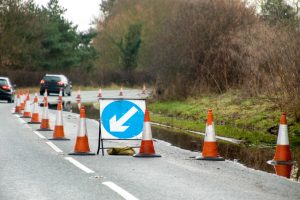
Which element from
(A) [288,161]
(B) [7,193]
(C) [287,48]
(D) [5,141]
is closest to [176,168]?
(A) [288,161]

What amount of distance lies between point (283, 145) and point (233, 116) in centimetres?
1050

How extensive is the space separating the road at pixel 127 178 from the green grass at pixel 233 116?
418 cm

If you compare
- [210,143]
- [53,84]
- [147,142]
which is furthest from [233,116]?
[53,84]

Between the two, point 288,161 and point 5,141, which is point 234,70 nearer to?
point 5,141

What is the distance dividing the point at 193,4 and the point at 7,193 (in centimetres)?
2486

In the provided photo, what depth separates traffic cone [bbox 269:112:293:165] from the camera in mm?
13086

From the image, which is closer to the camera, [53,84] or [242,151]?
[242,151]

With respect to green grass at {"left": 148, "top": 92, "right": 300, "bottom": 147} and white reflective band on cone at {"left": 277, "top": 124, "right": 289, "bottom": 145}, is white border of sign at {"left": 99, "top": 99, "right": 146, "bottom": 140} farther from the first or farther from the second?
green grass at {"left": 148, "top": 92, "right": 300, "bottom": 147}

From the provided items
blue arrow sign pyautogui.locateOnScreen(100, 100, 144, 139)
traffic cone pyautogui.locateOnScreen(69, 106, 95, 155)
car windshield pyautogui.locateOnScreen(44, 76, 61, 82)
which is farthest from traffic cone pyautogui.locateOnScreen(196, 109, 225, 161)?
car windshield pyautogui.locateOnScreen(44, 76, 61, 82)

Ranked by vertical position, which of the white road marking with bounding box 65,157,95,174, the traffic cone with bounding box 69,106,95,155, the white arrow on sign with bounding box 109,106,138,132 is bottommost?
the white road marking with bounding box 65,157,95,174

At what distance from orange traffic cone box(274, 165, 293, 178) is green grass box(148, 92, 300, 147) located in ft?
13.6

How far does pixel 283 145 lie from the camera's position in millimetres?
13133

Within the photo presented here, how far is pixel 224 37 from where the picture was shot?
32062mm

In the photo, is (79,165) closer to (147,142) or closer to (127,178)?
(127,178)
